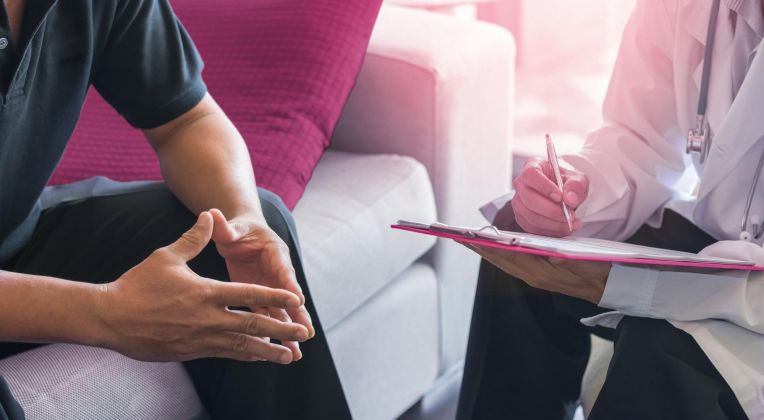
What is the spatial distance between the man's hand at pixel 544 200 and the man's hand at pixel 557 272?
88 millimetres

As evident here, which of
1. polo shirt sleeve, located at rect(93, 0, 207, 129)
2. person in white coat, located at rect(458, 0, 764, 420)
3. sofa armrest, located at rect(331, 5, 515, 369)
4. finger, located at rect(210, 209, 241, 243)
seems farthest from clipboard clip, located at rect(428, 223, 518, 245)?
sofa armrest, located at rect(331, 5, 515, 369)

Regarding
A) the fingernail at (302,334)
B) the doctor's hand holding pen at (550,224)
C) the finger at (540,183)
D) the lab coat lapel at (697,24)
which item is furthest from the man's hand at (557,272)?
the lab coat lapel at (697,24)

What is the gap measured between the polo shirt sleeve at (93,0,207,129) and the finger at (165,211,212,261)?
31 cm

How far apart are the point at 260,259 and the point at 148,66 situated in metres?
0.31

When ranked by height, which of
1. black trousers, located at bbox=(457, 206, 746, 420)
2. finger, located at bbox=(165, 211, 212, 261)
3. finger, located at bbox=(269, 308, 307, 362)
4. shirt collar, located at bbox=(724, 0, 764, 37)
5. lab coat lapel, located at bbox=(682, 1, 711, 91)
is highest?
shirt collar, located at bbox=(724, 0, 764, 37)

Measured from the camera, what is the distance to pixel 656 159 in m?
1.31

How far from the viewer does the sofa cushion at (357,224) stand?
140cm

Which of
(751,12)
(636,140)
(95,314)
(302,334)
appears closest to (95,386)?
(95,314)

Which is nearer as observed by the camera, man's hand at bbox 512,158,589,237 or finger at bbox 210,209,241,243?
finger at bbox 210,209,241,243

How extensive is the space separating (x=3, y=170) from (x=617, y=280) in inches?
27.4

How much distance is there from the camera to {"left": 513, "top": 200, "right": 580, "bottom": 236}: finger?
116cm

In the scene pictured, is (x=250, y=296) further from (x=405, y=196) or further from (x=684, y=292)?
(x=405, y=196)

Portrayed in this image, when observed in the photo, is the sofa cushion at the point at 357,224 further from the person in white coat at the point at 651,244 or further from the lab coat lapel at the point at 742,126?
the lab coat lapel at the point at 742,126

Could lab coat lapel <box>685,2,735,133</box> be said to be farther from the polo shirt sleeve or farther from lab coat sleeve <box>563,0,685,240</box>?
the polo shirt sleeve
